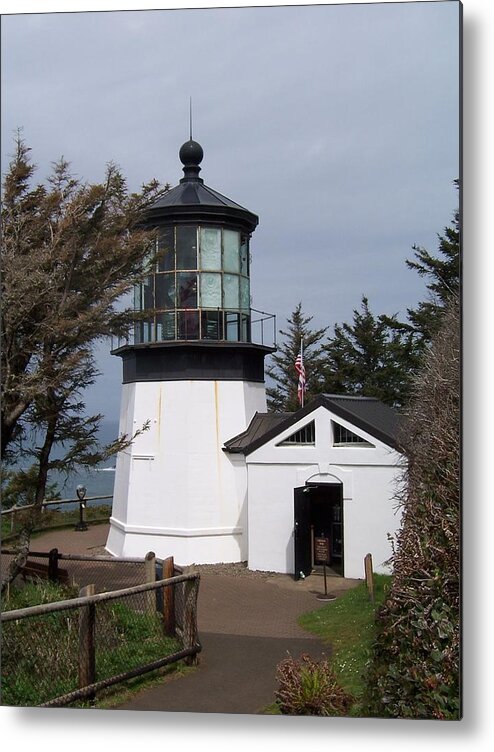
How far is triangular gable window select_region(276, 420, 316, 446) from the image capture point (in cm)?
650

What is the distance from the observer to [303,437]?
21.7 ft

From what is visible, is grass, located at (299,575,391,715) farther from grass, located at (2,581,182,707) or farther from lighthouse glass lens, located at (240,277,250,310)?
lighthouse glass lens, located at (240,277,250,310)

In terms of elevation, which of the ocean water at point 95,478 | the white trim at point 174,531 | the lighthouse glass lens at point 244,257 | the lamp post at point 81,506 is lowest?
the white trim at point 174,531

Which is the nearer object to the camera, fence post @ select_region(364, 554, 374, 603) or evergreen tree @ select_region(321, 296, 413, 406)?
fence post @ select_region(364, 554, 374, 603)

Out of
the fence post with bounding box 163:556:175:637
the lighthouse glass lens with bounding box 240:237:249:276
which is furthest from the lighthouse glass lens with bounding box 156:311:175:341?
the fence post with bounding box 163:556:175:637

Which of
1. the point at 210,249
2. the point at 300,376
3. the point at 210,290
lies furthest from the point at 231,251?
the point at 300,376

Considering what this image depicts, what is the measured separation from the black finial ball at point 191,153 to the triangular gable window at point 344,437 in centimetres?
232

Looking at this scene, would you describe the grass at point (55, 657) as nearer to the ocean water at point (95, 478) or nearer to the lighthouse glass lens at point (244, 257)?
the ocean water at point (95, 478)

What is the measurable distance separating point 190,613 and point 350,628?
96 cm

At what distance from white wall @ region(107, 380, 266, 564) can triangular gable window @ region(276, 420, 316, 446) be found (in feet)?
1.43

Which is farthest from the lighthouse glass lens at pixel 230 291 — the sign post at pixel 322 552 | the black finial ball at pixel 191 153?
the sign post at pixel 322 552

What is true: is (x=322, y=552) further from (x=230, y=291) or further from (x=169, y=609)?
(x=230, y=291)

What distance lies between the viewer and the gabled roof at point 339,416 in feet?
18.6

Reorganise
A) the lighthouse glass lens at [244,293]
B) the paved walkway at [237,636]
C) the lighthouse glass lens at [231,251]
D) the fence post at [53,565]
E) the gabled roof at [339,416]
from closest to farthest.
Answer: the paved walkway at [237,636], the fence post at [53,565], the gabled roof at [339,416], the lighthouse glass lens at [244,293], the lighthouse glass lens at [231,251]
